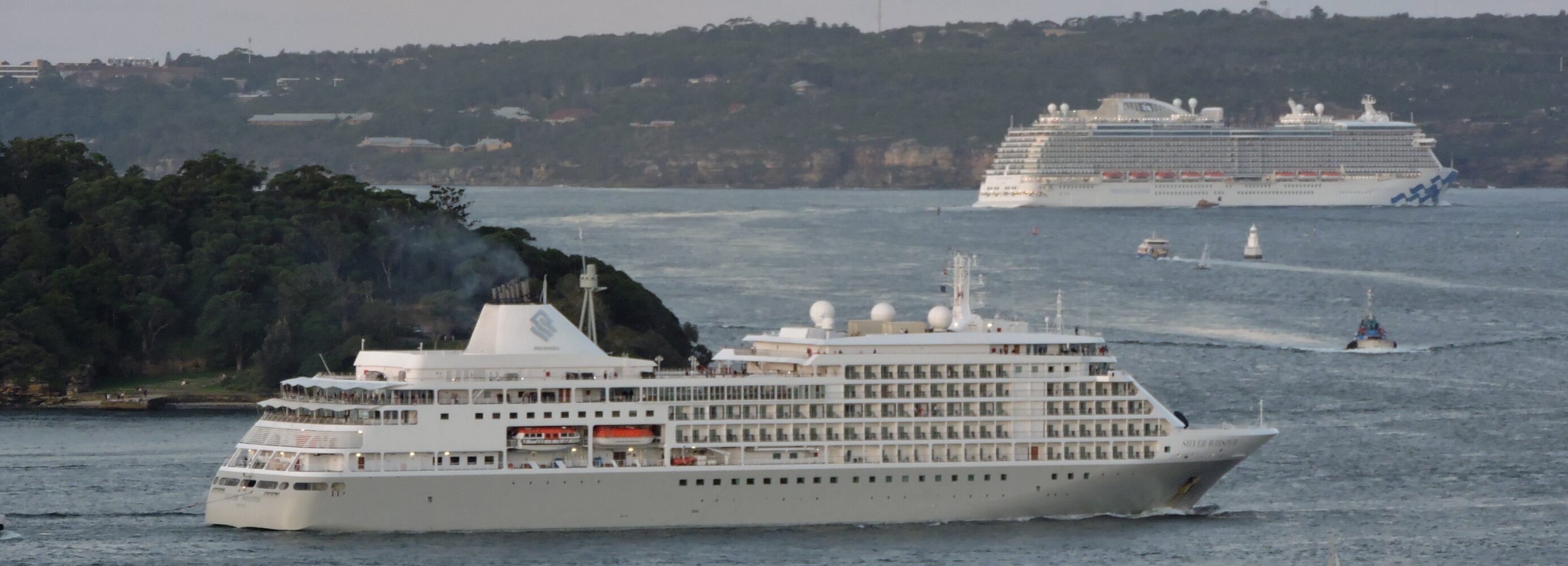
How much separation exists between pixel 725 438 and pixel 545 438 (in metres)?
3.60

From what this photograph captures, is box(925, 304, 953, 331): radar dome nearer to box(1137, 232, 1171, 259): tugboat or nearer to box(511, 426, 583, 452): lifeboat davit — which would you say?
box(511, 426, 583, 452): lifeboat davit

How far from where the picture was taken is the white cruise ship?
48656mm

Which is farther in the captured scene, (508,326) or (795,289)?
(795,289)

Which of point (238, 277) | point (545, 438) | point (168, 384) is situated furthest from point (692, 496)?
point (238, 277)

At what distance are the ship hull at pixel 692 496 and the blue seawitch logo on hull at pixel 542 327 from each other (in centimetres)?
301

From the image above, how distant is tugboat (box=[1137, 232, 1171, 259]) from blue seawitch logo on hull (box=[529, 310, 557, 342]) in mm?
90412

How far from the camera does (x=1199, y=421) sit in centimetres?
6944

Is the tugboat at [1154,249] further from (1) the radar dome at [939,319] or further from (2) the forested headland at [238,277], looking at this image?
(1) the radar dome at [939,319]

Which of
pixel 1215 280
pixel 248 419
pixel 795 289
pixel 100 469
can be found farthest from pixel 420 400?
pixel 1215 280

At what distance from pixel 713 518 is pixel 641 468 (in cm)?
175

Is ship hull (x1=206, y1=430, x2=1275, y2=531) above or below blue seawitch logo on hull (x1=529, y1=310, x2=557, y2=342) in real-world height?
below

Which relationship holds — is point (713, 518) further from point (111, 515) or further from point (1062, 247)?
point (1062, 247)

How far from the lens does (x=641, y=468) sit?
4916 centimetres

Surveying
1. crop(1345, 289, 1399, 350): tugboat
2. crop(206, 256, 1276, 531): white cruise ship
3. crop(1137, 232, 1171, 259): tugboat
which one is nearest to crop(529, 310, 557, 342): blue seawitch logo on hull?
crop(206, 256, 1276, 531): white cruise ship
